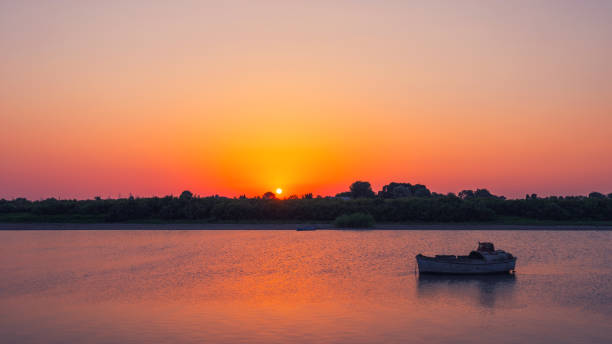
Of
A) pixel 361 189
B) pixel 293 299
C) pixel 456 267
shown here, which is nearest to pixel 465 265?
pixel 456 267

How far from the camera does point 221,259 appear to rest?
4797 centimetres

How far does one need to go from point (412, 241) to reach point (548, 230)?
34.7 meters

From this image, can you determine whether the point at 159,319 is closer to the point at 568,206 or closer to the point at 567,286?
the point at 567,286

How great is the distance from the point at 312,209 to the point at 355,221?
15.5 meters

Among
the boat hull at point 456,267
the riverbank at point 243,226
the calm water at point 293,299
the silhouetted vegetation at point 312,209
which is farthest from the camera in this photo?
the silhouetted vegetation at point 312,209

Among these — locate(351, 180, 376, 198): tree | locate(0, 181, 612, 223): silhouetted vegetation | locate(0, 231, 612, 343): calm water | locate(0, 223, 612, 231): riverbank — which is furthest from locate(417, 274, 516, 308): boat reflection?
locate(351, 180, 376, 198): tree

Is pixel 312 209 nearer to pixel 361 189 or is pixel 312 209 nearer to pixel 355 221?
pixel 355 221

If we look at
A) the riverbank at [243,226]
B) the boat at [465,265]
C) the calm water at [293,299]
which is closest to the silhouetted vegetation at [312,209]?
the riverbank at [243,226]

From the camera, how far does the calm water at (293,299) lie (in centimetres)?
2053

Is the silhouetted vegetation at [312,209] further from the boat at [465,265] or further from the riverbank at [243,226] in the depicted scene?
the boat at [465,265]

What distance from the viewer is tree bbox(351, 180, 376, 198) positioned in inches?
7480

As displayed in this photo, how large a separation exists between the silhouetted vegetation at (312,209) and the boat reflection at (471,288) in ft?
217

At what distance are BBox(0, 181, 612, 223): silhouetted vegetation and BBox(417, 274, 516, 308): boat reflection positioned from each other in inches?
2607

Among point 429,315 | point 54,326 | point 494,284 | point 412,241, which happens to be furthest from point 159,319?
point 412,241
